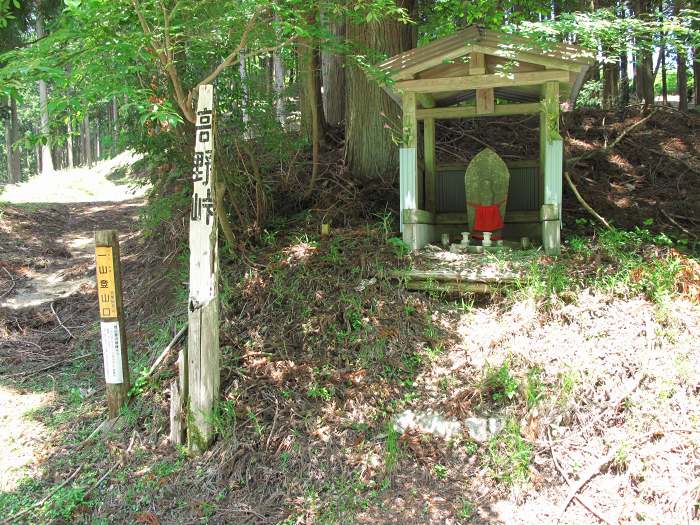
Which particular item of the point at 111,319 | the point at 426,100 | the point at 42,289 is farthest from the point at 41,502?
the point at 426,100

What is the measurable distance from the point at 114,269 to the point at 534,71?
476 centimetres

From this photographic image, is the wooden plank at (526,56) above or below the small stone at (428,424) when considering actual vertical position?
above

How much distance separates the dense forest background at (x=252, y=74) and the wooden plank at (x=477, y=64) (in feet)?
2.26

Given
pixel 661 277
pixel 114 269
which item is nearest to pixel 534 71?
pixel 661 277

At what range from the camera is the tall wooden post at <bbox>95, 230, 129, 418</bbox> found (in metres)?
4.90

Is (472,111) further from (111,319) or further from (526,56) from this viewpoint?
(111,319)

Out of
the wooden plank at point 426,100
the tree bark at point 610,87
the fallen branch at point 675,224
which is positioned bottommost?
the fallen branch at point 675,224

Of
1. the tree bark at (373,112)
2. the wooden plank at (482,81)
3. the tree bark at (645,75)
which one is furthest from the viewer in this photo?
the tree bark at (645,75)

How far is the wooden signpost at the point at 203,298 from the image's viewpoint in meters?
4.43

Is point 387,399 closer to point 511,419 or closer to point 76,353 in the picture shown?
point 511,419

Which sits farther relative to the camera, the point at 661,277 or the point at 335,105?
the point at 335,105

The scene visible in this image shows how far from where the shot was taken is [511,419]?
433 centimetres

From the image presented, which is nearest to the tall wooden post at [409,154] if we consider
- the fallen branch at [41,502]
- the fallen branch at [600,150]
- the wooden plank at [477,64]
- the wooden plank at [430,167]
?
the wooden plank at [477,64]

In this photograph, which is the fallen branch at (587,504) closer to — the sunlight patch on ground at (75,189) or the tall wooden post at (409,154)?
the tall wooden post at (409,154)
